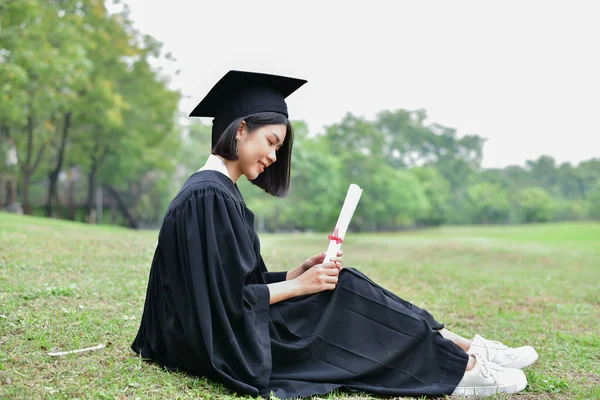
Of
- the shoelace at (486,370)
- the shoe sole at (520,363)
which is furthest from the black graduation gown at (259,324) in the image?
the shoe sole at (520,363)

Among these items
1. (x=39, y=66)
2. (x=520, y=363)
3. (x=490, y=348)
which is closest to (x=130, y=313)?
(x=490, y=348)

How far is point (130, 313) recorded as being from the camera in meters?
4.75

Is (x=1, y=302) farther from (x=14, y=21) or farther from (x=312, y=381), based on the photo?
(x=14, y=21)

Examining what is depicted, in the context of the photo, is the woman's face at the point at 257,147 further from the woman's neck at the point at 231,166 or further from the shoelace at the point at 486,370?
the shoelace at the point at 486,370

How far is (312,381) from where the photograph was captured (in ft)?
9.41

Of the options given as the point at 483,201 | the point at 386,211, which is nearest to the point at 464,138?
the point at 483,201

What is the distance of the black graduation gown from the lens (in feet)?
8.95

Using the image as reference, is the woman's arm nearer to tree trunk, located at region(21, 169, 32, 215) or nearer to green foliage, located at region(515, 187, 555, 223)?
tree trunk, located at region(21, 169, 32, 215)

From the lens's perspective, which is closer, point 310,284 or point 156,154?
point 310,284

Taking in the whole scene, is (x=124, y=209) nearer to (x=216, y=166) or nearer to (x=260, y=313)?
(x=216, y=166)

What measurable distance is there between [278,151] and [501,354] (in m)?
1.73

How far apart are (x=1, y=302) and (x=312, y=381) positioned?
2881 millimetres

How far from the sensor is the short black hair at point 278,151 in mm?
2990

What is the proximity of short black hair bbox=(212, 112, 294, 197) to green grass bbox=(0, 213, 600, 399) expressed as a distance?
117 centimetres
